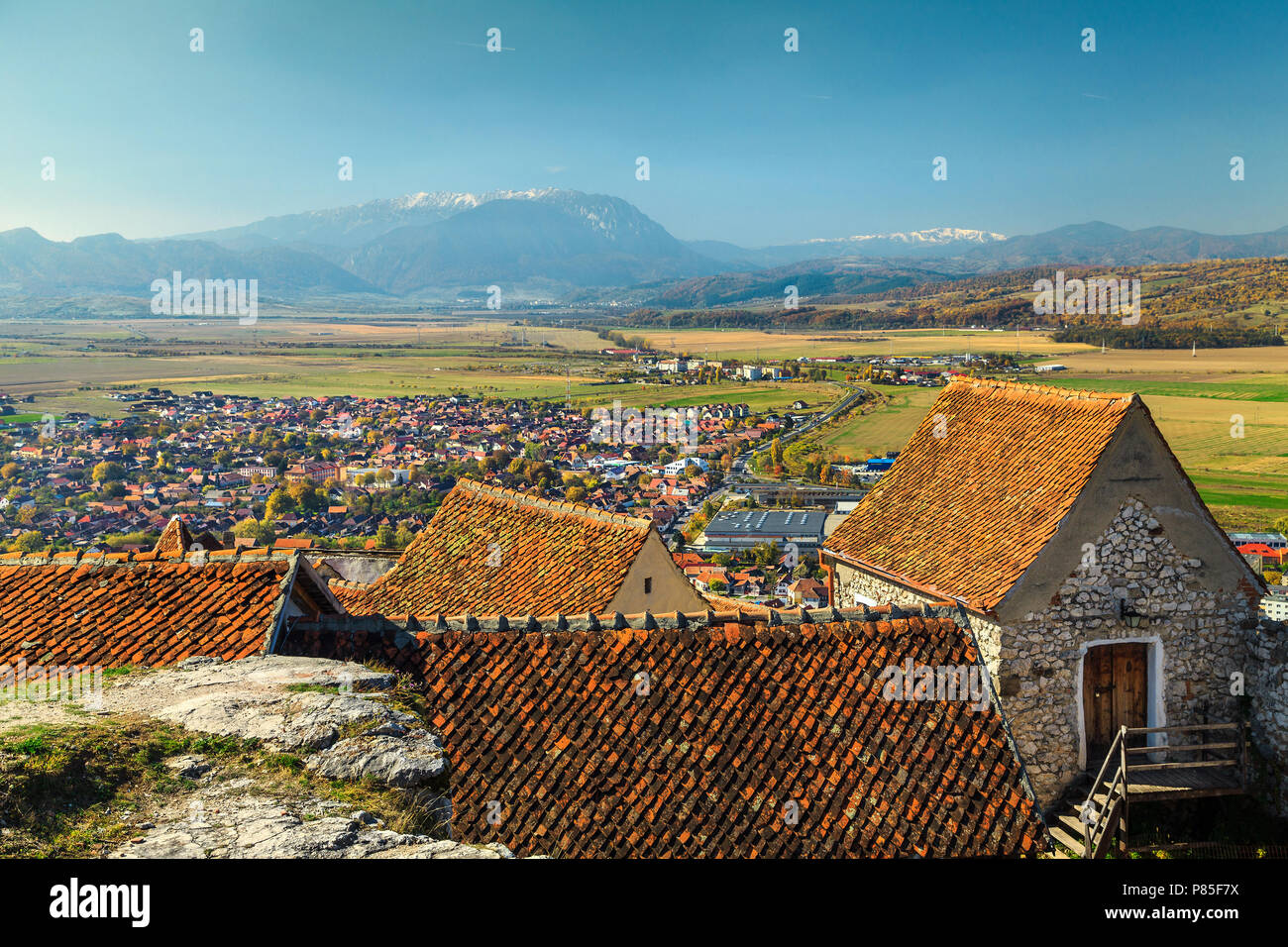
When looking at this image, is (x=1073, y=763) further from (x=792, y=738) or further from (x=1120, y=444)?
(x=792, y=738)

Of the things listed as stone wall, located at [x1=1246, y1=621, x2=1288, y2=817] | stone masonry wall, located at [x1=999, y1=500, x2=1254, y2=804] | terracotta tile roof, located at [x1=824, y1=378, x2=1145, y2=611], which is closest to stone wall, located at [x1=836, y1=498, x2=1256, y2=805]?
stone masonry wall, located at [x1=999, y1=500, x2=1254, y2=804]

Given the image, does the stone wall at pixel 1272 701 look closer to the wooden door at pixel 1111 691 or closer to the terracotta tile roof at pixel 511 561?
the wooden door at pixel 1111 691

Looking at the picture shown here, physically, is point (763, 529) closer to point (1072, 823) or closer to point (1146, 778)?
point (1146, 778)

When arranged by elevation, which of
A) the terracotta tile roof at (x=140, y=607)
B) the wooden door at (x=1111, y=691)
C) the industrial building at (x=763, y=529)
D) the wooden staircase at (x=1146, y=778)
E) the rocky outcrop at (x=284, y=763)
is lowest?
the industrial building at (x=763, y=529)

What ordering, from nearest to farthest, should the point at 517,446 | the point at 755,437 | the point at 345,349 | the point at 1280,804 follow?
1. the point at 1280,804
2. the point at 517,446
3. the point at 755,437
4. the point at 345,349

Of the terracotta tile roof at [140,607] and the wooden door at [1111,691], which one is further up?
the terracotta tile roof at [140,607]

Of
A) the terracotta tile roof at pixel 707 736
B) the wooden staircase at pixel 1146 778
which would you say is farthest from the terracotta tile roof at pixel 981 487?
the wooden staircase at pixel 1146 778

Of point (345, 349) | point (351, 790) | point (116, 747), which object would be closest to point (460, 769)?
point (351, 790)
